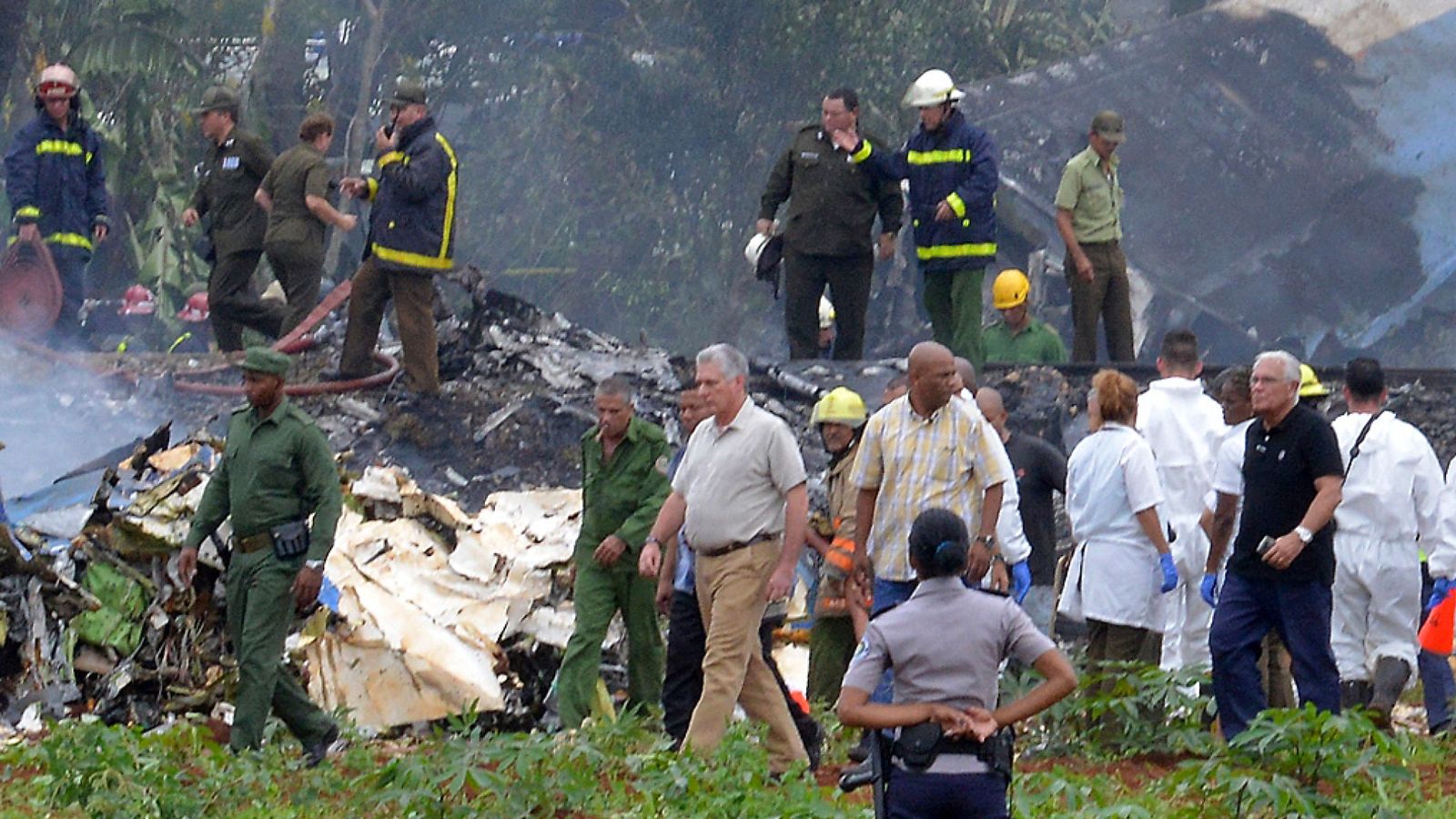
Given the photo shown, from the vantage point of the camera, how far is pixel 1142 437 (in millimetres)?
8602

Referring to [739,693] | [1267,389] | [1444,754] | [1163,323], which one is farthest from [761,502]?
[1163,323]

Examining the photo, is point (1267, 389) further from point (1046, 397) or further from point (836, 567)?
point (1046, 397)

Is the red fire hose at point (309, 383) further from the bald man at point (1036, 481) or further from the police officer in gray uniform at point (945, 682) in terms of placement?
the police officer in gray uniform at point (945, 682)

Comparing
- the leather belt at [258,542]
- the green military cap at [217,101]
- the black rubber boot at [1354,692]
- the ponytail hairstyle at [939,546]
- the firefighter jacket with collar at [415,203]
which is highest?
the green military cap at [217,101]

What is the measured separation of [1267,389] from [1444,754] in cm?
191

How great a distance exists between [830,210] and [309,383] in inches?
133

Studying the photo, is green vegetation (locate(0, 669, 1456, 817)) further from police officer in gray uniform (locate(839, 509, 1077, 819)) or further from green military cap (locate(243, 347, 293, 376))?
green military cap (locate(243, 347, 293, 376))

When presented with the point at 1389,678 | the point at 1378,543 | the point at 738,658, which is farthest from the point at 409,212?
the point at 1389,678

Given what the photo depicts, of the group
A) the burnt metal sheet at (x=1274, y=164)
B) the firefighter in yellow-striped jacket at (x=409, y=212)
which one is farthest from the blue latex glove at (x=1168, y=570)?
the burnt metal sheet at (x=1274, y=164)

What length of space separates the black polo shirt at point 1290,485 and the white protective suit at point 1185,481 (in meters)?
1.52

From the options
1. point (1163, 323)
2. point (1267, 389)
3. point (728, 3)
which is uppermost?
point (728, 3)

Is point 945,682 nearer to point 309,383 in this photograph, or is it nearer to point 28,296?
point 309,383

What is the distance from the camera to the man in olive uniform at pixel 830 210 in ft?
42.4

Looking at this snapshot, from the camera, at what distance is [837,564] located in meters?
8.44
